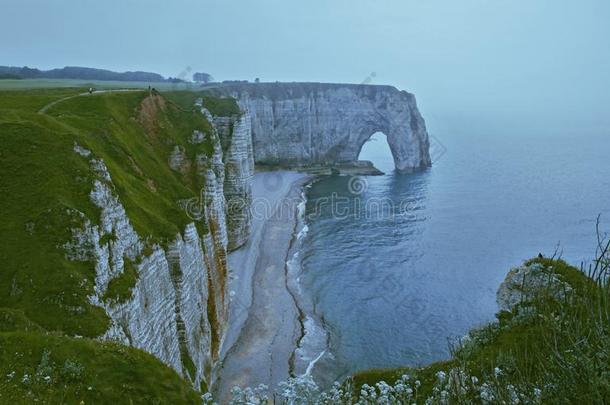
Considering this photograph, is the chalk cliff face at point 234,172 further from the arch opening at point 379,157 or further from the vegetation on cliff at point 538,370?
the arch opening at point 379,157

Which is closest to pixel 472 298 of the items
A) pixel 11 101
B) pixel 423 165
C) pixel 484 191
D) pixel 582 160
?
pixel 11 101

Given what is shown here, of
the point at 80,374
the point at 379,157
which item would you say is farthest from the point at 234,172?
the point at 379,157

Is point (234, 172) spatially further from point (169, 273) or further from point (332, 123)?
point (332, 123)

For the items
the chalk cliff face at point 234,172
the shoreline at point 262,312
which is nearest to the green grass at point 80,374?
the shoreline at point 262,312

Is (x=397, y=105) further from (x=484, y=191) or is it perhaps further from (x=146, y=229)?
(x=146, y=229)

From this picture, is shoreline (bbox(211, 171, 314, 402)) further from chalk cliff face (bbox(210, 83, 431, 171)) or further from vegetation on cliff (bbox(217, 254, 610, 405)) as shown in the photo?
chalk cliff face (bbox(210, 83, 431, 171))
